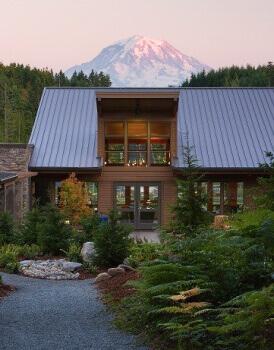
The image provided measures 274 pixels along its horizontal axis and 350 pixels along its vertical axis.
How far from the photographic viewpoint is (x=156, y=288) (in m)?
6.88

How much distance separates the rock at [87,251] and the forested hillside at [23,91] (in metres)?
28.0

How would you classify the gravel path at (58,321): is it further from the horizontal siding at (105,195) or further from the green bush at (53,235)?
the horizontal siding at (105,195)

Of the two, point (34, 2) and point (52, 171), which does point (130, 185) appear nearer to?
point (52, 171)

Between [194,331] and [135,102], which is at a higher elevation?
[135,102]

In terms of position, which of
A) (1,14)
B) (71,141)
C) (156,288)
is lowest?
(156,288)

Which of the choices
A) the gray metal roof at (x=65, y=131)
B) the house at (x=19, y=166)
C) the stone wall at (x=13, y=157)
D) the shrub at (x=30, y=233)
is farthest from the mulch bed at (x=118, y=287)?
the stone wall at (x=13, y=157)

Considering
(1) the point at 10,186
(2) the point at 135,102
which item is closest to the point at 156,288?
(1) the point at 10,186

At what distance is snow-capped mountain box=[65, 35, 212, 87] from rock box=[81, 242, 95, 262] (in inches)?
1661

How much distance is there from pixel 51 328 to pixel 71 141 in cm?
1827

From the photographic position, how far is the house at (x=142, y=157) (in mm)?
24156

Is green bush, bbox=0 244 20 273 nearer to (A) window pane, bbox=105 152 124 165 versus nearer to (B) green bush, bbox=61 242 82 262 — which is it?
(B) green bush, bbox=61 242 82 262

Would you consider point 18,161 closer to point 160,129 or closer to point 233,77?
point 160,129

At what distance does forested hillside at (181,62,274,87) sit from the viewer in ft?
195

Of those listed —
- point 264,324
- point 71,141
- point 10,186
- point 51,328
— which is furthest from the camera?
point 71,141
